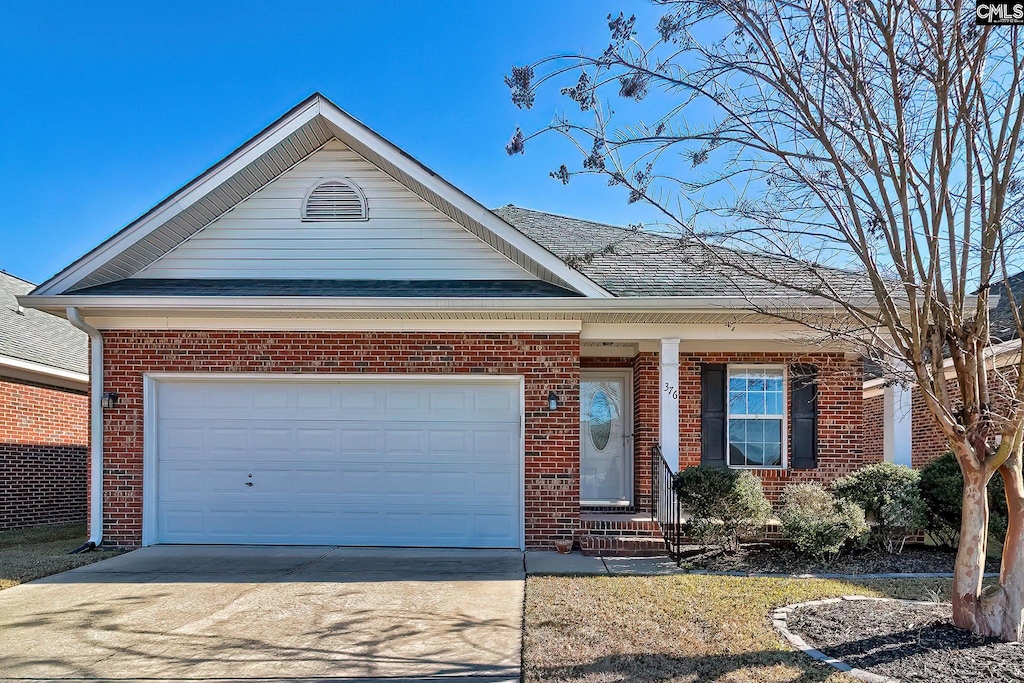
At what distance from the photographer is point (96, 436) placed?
30.7 feet

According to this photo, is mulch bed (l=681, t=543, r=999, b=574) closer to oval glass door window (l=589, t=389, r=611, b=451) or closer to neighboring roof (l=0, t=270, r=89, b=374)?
oval glass door window (l=589, t=389, r=611, b=451)

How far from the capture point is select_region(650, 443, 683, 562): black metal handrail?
8.46 m

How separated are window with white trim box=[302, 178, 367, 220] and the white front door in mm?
4340

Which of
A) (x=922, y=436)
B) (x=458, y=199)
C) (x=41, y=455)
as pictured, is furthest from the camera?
(x=922, y=436)

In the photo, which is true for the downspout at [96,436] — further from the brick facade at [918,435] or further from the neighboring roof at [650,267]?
the brick facade at [918,435]

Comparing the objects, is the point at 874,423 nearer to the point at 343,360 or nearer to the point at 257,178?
the point at 343,360

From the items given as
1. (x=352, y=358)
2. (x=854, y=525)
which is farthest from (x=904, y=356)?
(x=352, y=358)

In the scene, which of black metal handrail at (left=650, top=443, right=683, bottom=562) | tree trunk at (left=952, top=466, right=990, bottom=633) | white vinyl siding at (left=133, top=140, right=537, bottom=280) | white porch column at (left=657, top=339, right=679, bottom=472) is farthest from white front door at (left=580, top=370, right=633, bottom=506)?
tree trunk at (left=952, top=466, right=990, bottom=633)

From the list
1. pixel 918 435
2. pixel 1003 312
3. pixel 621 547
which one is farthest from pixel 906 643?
pixel 918 435

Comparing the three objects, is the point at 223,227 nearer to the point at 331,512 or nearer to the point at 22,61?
the point at 331,512

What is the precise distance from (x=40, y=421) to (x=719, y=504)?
11.2 m

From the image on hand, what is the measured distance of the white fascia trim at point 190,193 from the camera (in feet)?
29.9

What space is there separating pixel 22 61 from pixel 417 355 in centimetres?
1078

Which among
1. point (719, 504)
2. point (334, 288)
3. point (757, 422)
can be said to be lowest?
point (719, 504)
